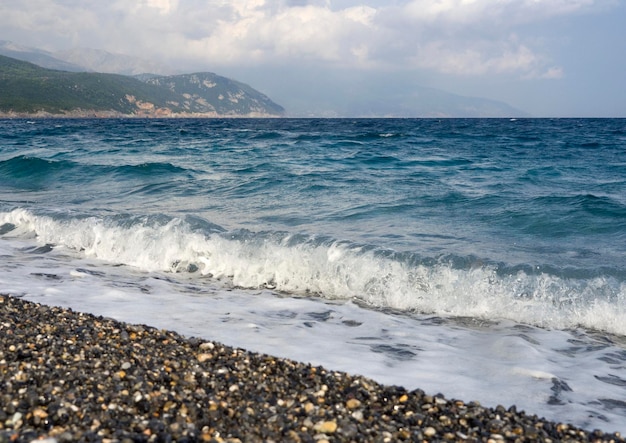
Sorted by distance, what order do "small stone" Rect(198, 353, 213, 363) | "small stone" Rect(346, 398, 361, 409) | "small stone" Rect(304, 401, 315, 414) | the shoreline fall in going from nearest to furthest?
the shoreline < "small stone" Rect(304, 401, 315, 414) < "small stone" Rect(346, 398, 361, 409) < "small stone" Rect(198, 353, 213, 363)

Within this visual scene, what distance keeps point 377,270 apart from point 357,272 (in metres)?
0.35

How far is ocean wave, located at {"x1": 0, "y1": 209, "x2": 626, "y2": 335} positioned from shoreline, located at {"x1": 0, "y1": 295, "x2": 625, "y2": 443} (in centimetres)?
398

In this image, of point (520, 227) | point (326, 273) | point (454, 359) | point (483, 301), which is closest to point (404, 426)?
point (454, 359)

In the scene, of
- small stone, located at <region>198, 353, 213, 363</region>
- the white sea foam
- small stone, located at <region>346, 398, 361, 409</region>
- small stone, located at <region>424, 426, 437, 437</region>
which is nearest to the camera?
small stone, located at <region>424, 426, 437, 437</region>

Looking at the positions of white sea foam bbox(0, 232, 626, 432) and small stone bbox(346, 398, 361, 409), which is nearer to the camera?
small stone bbox(346, 398, 361, 409)

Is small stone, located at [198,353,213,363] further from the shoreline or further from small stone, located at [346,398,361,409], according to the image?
small stone, located at [346,398,361,409]

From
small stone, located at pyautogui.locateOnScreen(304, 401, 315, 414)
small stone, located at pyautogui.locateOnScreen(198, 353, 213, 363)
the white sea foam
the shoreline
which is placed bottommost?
the white sea foam

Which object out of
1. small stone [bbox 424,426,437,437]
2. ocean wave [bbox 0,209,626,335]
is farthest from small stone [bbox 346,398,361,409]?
ocean wave [bbox 0,209,626,335]

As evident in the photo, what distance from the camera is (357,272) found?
941 cm

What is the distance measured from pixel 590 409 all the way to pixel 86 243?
34.2 ft

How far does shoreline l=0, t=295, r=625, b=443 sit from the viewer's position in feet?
12.0

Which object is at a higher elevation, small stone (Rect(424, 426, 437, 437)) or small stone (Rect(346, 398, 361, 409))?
small stone (Rect(424, 426, 437, 437))

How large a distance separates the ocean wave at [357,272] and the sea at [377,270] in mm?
32

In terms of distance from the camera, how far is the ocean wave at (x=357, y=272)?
319 inches
